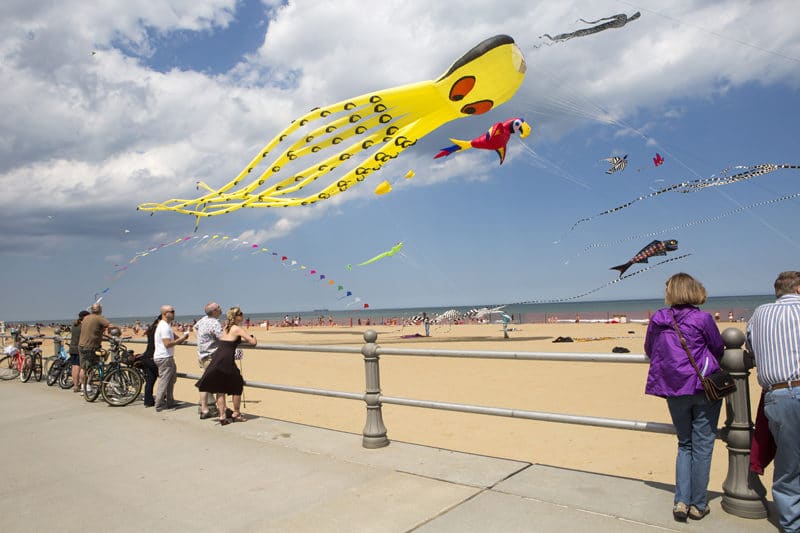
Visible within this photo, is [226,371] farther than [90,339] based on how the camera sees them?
No

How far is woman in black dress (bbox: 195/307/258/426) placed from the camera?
687 cm

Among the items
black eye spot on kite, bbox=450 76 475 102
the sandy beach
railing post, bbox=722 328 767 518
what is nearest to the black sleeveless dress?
the sandy beach

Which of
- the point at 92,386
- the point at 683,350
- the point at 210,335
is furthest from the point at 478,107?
the point at 683,350

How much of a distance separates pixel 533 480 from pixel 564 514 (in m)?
0.72

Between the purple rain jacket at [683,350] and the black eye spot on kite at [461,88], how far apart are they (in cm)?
1405

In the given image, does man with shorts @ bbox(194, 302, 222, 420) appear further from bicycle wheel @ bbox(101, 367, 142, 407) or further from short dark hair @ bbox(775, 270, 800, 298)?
short dark hair @ bbox(775, 270, 800, 298)

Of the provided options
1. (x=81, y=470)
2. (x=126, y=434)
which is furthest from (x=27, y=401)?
(x=81, y=470)

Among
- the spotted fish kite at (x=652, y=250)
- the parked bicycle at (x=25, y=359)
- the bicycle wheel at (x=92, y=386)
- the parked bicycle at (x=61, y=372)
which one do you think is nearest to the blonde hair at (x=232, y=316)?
the bicycle wheel at (x=92, y=386)

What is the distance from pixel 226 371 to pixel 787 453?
18.7 ft

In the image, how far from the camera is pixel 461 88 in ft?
56.4

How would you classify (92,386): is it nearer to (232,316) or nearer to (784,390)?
(232,316)

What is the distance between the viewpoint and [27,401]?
30.9ft

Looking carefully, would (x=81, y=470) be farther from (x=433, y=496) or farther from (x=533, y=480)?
(x=533, y=480)

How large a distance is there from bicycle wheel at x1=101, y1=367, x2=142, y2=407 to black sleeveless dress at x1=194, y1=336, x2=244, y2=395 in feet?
7.54
